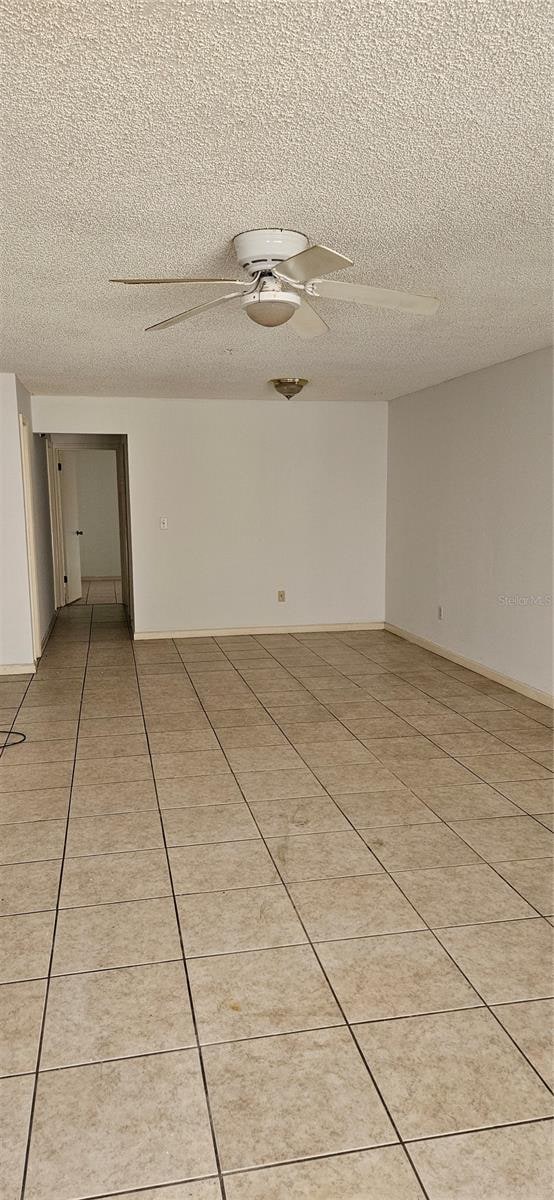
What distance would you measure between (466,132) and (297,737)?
3.02 m

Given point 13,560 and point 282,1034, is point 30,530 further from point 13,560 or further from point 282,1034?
point 282,1034

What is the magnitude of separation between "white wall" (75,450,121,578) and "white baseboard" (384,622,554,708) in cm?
551

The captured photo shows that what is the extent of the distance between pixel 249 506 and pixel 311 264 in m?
5.01

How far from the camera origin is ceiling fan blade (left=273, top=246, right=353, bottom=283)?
83.7 inches

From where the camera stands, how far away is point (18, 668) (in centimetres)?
584

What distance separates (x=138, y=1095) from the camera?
1730 mm

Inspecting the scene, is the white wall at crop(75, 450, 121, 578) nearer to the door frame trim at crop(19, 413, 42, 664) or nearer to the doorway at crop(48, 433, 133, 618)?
the doorway at crop(48, 433, 133, 618)

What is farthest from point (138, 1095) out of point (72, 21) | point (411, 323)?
point (411, 323)

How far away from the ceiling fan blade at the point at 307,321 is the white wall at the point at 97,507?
8513 mm

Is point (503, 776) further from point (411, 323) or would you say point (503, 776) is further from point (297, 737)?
point (411, 323)

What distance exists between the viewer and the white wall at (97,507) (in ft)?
36.9

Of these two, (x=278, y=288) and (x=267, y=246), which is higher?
(x=267, y=246)

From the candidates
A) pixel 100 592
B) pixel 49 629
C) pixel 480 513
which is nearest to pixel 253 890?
pixel 480 513

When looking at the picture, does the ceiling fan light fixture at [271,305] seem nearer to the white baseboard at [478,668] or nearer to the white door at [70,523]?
the white baseboard at [478,668]
